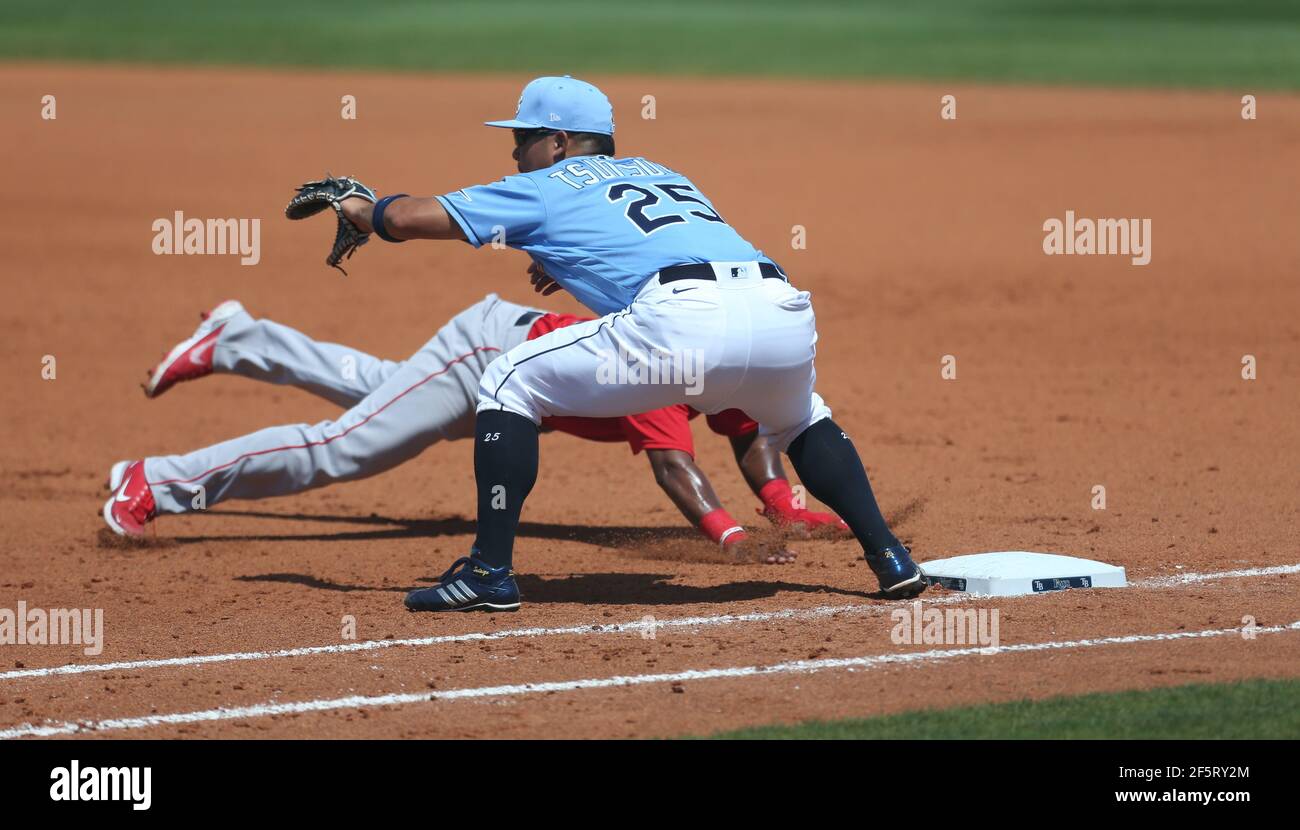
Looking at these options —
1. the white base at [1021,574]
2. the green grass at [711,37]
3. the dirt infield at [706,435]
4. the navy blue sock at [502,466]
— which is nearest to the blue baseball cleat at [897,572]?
the dirt infield at [706,435]

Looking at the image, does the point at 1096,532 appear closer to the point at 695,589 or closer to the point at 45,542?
the point at 695,589

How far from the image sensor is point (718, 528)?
6.69 meters

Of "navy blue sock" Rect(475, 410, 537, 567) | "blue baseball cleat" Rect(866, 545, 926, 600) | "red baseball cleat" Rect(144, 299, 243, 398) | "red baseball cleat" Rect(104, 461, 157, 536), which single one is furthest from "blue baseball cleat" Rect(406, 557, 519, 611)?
"red baseball cleat" Rect(144, 299, 243, 398)

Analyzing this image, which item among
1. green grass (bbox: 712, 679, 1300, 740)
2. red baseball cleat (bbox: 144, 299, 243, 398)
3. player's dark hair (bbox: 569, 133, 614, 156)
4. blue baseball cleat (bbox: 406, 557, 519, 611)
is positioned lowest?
green grass (bbox: 712, 679, 1300, 740)

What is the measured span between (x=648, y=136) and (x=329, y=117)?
4300 millimetres

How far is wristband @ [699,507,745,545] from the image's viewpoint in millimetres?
6676

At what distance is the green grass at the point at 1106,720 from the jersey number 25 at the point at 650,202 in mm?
1861

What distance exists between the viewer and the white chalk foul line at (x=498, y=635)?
17.7ft

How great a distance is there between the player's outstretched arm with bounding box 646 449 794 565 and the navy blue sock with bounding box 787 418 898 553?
0.84 meters

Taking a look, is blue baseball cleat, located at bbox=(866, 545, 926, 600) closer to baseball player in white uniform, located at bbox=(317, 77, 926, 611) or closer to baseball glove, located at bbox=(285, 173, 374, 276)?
baseball player in white uniform, located at bbox=(317, 77, 926, 611)

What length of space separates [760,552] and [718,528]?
0.60 ft

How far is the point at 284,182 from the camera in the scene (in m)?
17.4

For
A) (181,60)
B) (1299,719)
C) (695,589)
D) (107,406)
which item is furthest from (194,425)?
(181,60)

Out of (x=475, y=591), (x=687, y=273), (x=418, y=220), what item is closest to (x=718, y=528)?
(x=475, y=591)
